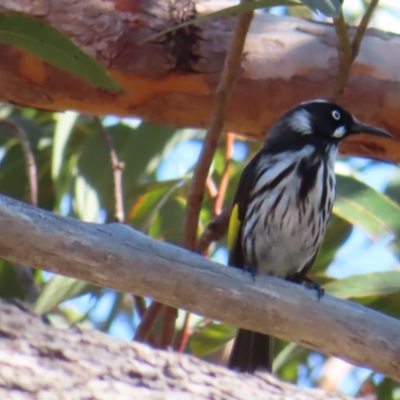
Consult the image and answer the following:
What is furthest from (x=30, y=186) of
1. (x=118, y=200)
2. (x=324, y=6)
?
(x=324, y=6)

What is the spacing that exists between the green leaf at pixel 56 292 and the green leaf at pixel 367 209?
935mm

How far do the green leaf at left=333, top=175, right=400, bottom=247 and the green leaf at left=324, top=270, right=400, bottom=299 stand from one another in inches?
6.0

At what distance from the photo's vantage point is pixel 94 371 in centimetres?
199

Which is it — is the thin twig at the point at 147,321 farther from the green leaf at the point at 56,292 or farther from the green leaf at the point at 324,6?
the green leaf at the point at 324,6

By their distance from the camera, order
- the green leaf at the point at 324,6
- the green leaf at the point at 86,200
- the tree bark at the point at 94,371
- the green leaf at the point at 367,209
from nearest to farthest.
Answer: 1. the tree bark at the point at 94,371
2. the green leaf at the point at 324,6
3. the green leaf at the point at 367,209
4. the green leaf at the point at 86,200

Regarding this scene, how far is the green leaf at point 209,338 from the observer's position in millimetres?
3201

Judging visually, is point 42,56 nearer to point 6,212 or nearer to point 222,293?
point 6,212

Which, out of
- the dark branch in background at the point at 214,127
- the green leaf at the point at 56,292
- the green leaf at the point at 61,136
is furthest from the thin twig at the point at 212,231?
the green leaf at the point at 61,136

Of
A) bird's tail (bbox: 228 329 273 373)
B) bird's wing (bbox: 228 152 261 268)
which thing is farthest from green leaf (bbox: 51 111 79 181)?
bird's tail (bbox: 228 329 273 373)

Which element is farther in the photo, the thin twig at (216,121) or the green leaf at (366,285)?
the green leaf at (366,285)

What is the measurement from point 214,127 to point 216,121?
2 centimetres

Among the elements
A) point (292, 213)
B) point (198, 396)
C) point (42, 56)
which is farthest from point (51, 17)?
point (198, 396)

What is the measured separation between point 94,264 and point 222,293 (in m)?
0.28

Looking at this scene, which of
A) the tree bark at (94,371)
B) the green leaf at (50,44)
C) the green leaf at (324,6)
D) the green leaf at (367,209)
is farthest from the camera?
the green leaf at (367,209)
